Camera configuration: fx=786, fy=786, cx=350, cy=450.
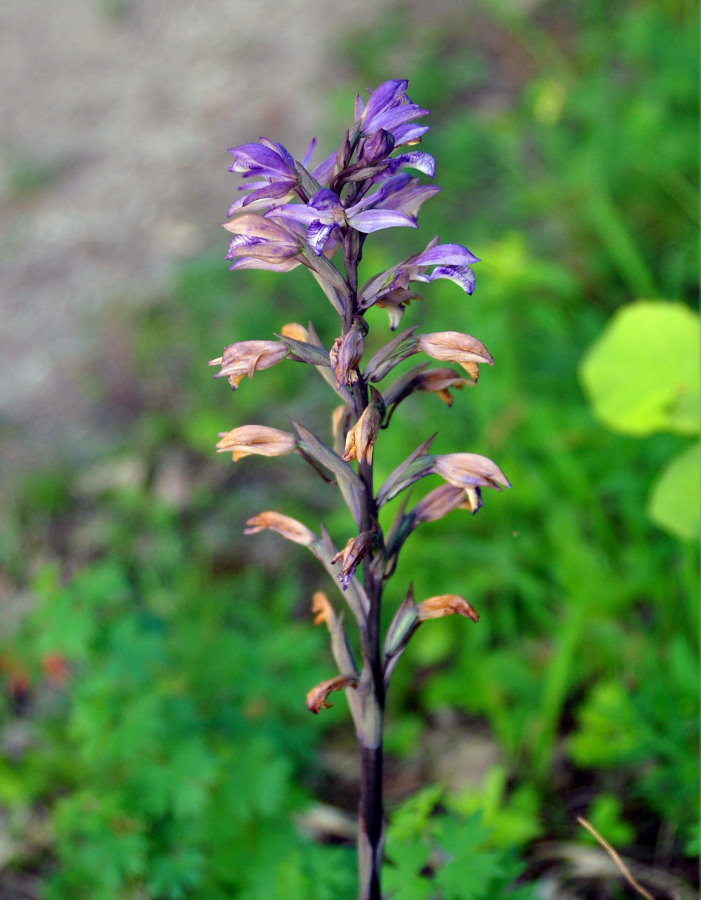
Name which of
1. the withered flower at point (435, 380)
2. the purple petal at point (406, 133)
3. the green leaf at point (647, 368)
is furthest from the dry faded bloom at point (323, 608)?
the green leaf at point (647, 368)

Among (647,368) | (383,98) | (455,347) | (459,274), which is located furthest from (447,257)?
(647,368)

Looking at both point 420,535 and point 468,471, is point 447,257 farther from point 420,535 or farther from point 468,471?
point 420,535

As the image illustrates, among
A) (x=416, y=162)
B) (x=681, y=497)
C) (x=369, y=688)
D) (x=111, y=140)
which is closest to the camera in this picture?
(x=416, y=162)

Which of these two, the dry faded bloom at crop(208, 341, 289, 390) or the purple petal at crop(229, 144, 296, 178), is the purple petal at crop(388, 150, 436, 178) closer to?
the purple petal at crop(229, 144, 296, 178)

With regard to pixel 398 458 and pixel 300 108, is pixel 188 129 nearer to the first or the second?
pixel 300 108

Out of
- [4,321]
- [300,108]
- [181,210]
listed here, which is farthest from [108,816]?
[300,108]

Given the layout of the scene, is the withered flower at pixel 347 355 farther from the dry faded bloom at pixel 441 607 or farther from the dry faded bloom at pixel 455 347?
the dry faded bloom at pixel 441 607
